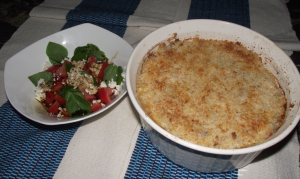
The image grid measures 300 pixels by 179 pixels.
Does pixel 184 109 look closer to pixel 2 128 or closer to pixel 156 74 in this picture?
pixel 156 74

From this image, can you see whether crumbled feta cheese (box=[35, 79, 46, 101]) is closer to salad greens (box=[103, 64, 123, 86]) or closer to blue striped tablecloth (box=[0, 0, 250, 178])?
blue striped tablecloth (box=[0, 0, 250, 178])

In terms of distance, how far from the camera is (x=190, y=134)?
0.82 metres

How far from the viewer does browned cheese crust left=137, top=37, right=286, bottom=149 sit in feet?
2.74

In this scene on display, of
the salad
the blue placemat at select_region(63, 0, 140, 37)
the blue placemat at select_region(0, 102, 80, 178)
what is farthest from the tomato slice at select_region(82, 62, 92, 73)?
the blue placemat at select_region(63, 0, 140, 37)

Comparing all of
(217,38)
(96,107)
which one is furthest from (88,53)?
(217,38)

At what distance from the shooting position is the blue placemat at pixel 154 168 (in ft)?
3.27

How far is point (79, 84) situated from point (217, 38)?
77cm

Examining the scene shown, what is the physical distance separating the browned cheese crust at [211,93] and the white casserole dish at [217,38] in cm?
4

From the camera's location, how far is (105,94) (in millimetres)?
1151

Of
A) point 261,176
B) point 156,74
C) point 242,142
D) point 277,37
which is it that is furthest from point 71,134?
point 277,37

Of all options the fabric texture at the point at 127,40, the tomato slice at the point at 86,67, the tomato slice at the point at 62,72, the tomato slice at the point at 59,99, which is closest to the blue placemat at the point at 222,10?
the fabric texture at the point at 127,40

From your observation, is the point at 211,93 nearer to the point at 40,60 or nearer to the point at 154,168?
the point at 154,168

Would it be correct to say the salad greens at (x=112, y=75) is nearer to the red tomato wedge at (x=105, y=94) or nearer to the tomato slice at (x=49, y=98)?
the red tomato wedge at (x=105, y=94)

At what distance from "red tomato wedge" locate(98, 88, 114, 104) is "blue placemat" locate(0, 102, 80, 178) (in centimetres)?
20
